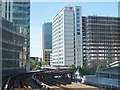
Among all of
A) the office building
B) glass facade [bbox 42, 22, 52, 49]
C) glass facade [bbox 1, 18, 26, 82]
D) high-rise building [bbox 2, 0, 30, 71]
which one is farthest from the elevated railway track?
glass facade [bbox 42, 22, 52, 49]

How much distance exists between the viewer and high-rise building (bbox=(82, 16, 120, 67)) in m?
62.9

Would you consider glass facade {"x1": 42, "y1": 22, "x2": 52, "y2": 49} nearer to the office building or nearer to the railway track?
the office building

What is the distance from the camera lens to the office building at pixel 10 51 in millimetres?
24900

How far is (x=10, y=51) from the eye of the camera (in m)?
28.1

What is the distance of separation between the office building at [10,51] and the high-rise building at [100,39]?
29856mm

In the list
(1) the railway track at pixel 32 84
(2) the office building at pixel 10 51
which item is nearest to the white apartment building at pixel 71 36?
(2) the office building at pixel 10 51

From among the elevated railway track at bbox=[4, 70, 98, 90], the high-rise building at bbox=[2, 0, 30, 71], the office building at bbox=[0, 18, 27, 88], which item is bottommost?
the elevated railway track at bbox=[4, 70, 98, 90]

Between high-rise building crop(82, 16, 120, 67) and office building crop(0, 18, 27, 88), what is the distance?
29856 millimetres

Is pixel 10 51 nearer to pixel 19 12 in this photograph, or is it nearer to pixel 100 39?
pixel 19 12

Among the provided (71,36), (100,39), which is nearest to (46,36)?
(71,36)

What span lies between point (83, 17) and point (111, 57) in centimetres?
1151

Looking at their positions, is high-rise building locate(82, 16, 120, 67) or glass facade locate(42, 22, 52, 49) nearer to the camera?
high-rise building locate(82, 16, 120, 67)

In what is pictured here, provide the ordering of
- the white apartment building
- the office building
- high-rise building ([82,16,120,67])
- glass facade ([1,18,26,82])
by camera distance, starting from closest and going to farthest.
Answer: the office building < glass facade ([1,18,26,82]) < high-rise building ([82,16,120,67]) < the white apartment building

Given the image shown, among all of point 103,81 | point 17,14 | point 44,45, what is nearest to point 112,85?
point 103,81
